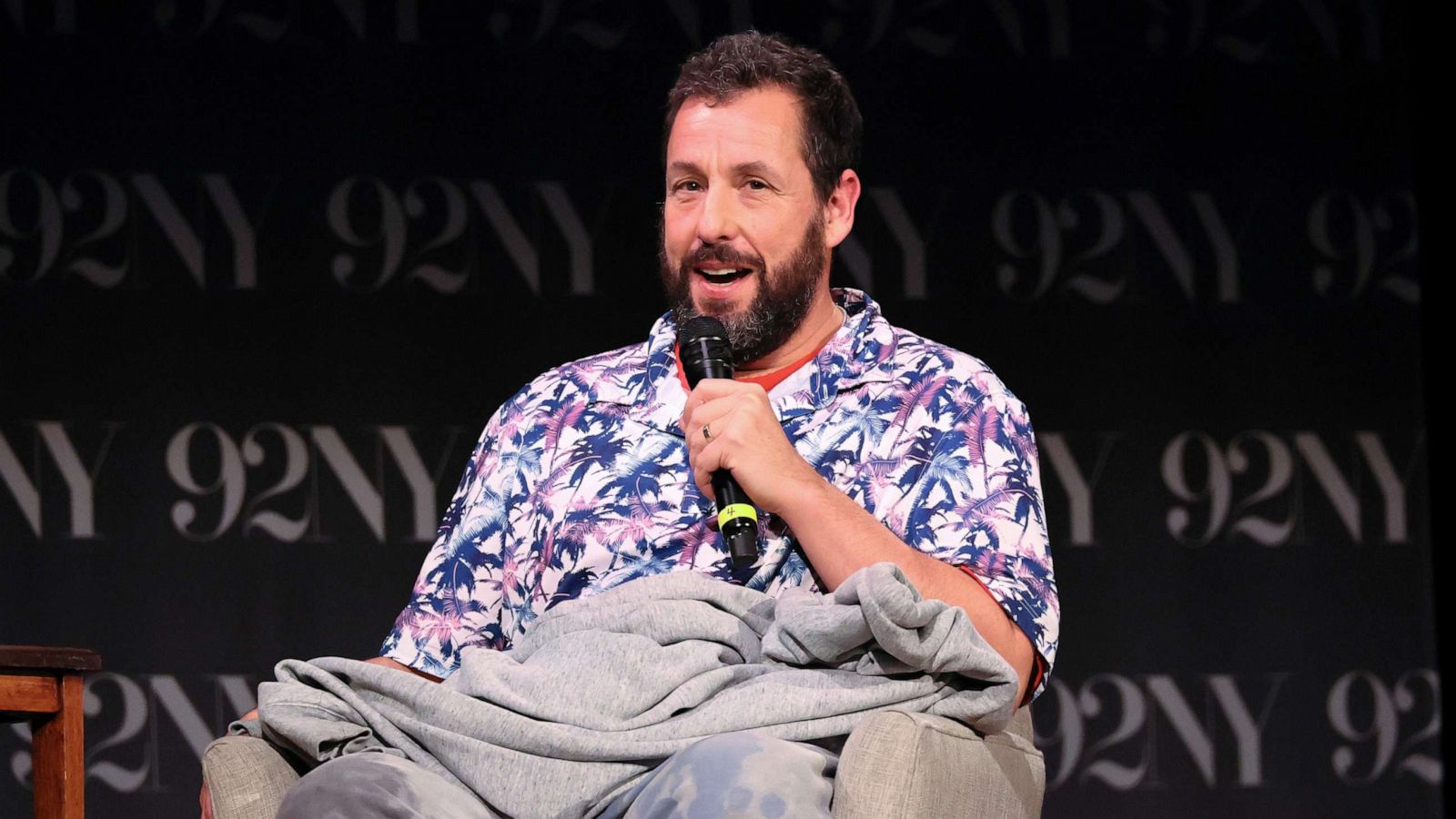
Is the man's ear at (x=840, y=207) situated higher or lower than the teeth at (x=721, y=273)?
higher

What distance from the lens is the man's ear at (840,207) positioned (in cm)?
231

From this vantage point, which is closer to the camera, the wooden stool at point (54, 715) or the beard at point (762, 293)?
the wooden stool at point (54, 715)

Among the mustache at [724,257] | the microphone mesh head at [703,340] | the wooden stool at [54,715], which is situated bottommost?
the wooden stool at [54,715]

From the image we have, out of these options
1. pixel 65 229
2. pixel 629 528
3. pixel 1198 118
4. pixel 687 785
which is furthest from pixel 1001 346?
pixel 687 785

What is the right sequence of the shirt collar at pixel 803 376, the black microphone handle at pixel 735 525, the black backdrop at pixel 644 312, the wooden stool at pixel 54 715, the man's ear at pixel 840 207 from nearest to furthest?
1. the black microphone handle at pixel 735 525
2. the wooden stool at pixel 54 715
3. the shirt collar at pixel 803 376
4. the man's ear at pixel 840 207
5. the black backdrop at pixel 644 312

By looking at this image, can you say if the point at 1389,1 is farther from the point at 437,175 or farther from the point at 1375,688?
the point at 437,175

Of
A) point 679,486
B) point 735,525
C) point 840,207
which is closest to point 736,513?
point 735,525

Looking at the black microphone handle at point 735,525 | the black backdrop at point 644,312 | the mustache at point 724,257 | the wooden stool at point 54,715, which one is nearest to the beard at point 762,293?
the mustache at point 724,257

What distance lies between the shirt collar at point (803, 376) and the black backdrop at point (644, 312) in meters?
1.10

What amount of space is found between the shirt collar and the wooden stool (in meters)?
0.69

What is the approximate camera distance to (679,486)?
83.2 inches

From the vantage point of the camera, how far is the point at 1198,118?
3.50 metres

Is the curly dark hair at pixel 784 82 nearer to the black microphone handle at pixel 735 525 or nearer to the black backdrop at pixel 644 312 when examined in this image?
the black microphone handle at pixel 735 525

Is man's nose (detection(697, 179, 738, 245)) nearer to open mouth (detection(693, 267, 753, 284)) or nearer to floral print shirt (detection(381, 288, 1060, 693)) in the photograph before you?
open mouth (detection(693, 267, 753, 284))
